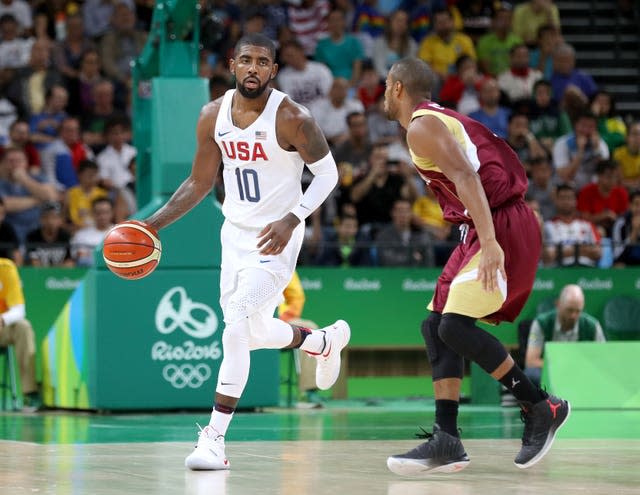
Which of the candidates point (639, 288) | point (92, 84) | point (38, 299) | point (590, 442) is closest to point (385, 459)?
point (590, 442)

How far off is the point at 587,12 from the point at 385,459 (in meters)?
15.3

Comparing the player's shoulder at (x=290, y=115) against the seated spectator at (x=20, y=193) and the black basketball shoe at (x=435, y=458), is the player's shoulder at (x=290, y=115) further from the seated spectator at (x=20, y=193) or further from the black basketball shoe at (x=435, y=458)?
the seated spectator at (x=20, y=193)

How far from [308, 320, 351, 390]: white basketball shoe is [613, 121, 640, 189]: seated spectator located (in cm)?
955

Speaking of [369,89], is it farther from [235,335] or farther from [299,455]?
[235,335]

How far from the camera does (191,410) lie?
11.5m

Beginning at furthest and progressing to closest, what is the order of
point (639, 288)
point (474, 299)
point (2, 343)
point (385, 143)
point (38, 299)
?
point (385, 143) < point (639, 288) < point (38, 299) < point (2, 343) < point (474, 299)

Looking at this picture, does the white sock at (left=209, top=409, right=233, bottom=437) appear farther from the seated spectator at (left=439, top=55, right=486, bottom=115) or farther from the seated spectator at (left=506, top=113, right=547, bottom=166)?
the seated spectator at (left=439, top=55, right=486, bottom=115)

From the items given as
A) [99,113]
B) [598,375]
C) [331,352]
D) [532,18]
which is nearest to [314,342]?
[331,352]

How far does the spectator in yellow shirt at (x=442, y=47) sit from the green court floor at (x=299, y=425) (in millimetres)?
7424

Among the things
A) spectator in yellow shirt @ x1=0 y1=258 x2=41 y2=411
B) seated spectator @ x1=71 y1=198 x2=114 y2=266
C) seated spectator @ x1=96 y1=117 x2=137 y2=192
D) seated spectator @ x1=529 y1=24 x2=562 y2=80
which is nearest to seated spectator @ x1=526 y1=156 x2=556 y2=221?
seated spectator @ x1=529 y1=24 x2=562 y2=80

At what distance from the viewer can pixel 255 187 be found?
7.48 m

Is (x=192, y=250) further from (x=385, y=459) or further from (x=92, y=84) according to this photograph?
(x=92, y=84)

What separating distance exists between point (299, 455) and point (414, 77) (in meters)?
2.26

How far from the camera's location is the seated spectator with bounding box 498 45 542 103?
18.6m
